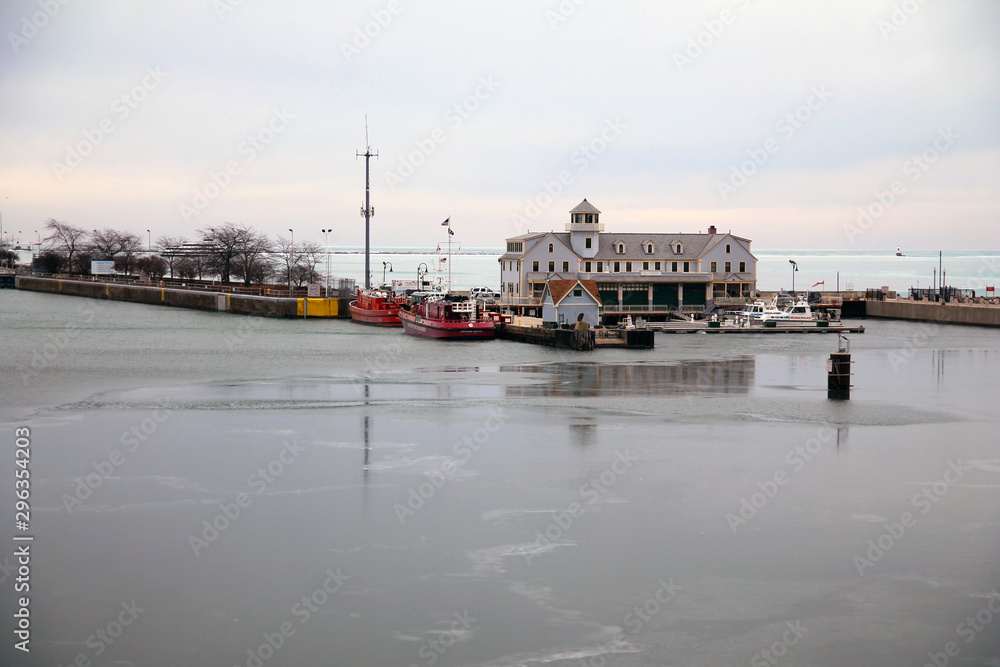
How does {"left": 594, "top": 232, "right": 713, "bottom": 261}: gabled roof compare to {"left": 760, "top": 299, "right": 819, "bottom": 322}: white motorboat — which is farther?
{"left": 594, "top": 232, "right": 713, "bottom": 261}: gabled roof

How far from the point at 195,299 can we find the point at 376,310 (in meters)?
28.2

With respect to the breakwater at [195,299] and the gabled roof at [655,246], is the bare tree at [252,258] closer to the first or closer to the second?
the breakwater at [195,299]

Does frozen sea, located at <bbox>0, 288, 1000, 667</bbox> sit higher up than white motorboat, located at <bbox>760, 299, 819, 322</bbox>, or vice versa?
white motorboat, located at <bbox>760, 299, 819, 322</bbox>

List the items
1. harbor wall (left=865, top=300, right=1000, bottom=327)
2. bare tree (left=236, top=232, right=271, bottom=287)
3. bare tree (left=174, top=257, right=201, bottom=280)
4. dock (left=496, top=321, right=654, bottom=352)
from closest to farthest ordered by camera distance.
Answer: dock (left=496, top=321, right=654, bottom=352), harbor wall (left=865, top=300, right=1000, bottom=327), bare tree (left=236, top=232, right=271, bottom=287), bare tree (left=174, top=257, right=201, bottom=280)

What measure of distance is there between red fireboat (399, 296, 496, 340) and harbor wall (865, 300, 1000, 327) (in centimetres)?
3866

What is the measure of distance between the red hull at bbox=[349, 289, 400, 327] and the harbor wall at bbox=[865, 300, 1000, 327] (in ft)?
138

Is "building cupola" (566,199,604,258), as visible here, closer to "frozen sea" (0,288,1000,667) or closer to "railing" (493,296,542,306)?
"railing" (493,296,542,306)

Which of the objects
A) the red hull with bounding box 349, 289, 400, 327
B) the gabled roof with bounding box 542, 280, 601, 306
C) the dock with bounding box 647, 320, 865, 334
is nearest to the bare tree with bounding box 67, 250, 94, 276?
the red hull with bounding box 349, 289, 400, 327

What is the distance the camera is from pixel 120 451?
84.0ft

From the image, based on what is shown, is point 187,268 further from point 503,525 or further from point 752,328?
point 503,525

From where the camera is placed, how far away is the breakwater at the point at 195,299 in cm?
8725

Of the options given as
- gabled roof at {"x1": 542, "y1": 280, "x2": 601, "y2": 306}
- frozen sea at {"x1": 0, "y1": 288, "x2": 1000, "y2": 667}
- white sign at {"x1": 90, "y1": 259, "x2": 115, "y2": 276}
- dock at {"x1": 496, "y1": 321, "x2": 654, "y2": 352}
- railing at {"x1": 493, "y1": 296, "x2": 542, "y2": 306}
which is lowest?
frozen sea at {"x1": 0, "y1": 288, "x2": 1000, "y2": 667}

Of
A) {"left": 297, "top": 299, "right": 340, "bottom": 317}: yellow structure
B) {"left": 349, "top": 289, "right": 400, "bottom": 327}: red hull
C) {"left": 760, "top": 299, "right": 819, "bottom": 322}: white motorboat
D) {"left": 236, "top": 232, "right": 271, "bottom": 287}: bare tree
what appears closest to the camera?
{"left": 760, "top": 299, "right": 819, "bottom": 322}: white motorboat

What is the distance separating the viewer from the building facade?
8000cm
